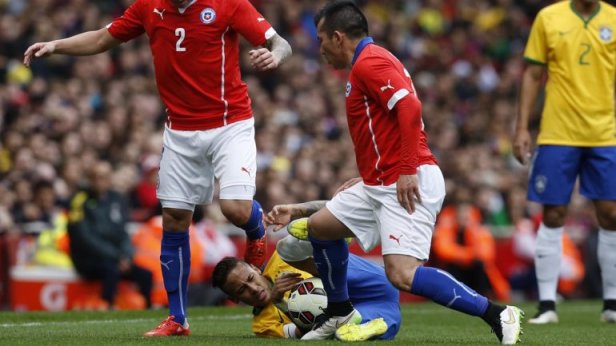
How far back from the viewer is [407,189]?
24.2 ft

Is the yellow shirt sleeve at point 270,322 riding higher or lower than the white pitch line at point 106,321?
higher

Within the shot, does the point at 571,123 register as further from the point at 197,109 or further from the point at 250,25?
the point at 197,109

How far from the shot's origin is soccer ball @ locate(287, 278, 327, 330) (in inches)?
325

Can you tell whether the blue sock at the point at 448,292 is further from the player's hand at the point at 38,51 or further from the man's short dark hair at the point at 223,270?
the player's hand at the point at 38,51

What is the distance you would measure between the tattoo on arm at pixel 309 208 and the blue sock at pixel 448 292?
1.23 m

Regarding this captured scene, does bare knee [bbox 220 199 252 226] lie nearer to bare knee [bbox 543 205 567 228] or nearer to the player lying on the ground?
the player lying on the ground

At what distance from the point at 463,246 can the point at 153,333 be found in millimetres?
8832

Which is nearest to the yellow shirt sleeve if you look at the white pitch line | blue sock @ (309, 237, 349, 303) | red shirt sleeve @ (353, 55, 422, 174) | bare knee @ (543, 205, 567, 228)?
blue sock @ (309, 237, 349, 303)

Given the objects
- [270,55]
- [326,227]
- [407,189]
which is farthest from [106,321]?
[407,189]

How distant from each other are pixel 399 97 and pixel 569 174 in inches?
121

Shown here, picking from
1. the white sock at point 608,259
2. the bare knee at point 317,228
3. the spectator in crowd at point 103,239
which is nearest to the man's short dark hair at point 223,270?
the bare knee at point 317,228

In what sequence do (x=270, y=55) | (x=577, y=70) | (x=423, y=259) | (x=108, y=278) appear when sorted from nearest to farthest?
(x=423, y=259) → (x=270, y=55) → (x=577, y=70) → (x=108, y=278)

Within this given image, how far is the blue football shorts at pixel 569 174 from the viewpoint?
9.95 meters

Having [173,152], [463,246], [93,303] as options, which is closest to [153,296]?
[93,303]
